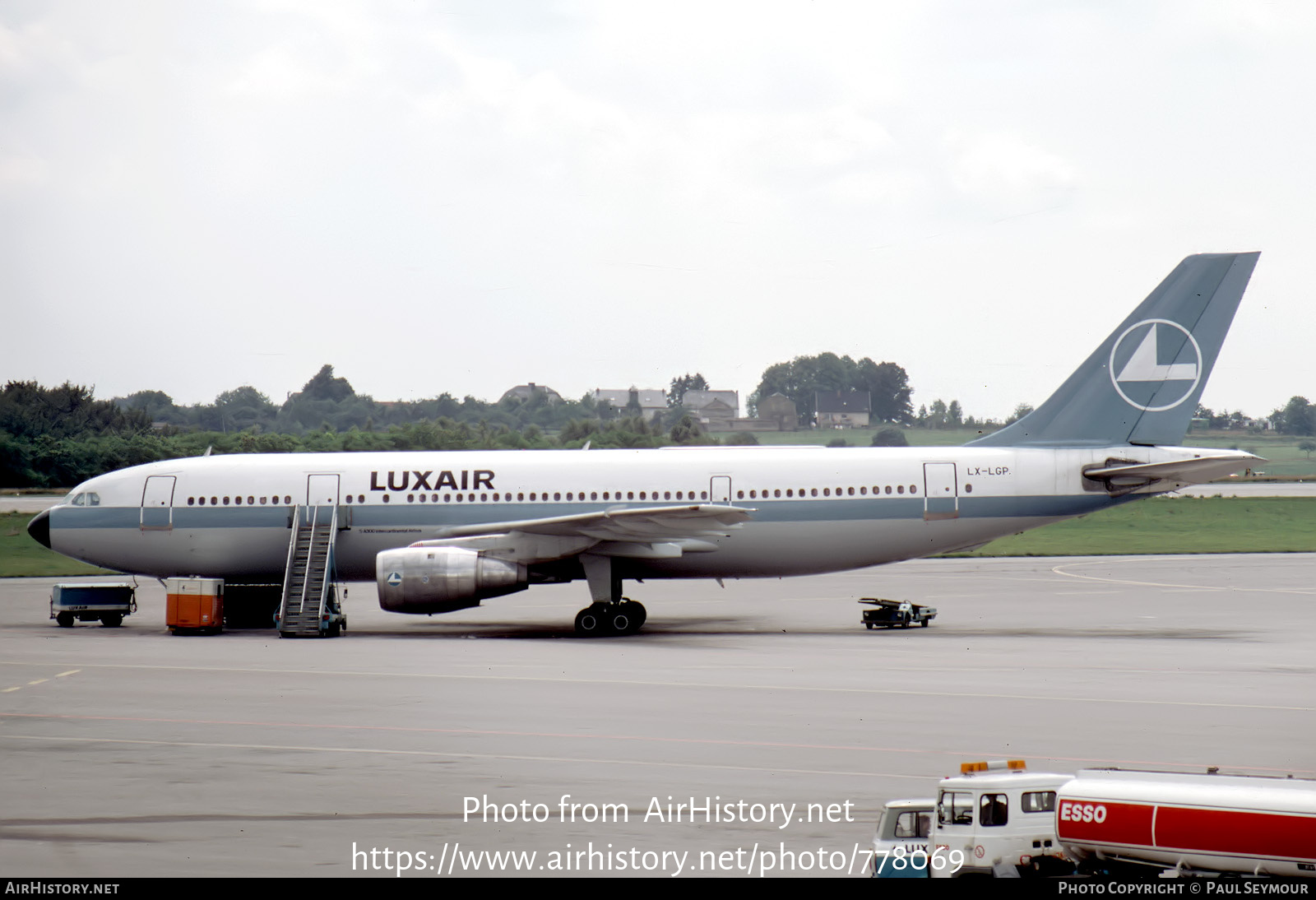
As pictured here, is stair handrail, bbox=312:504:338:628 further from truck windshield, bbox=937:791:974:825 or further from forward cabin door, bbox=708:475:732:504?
truck windshield, bbox=937:791:974:825

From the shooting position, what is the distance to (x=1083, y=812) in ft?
30.6

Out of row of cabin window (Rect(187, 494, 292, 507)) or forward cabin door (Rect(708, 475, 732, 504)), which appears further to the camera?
row of cabin window (Rect(187, 494, 292, 507))

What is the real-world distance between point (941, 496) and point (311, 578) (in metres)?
14.5

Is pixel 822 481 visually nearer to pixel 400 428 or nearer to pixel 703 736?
pixel 703 736

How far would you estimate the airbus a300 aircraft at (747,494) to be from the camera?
94.7ft

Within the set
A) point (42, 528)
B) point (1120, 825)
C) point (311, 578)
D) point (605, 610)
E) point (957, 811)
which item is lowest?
point (605, 610)

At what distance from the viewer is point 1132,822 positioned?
9.07 meters

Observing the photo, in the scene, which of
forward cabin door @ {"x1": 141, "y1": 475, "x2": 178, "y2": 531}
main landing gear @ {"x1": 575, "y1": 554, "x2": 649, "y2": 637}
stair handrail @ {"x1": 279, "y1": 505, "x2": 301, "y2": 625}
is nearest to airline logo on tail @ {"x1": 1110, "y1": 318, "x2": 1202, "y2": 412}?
main landing gear @ {"x1": 575, "y1": 554, "x2": 649, "y2": 637}

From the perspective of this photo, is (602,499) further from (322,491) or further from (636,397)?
(636,397)

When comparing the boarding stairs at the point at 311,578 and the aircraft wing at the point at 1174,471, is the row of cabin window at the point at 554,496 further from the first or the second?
the aircraft wing at the point at 1174,471

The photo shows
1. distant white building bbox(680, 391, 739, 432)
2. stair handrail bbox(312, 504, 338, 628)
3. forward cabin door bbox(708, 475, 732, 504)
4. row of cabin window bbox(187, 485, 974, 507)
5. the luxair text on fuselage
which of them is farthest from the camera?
distant white building bbox(680, 391, 739, 432)

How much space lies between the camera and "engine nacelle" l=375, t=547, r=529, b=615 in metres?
27.4

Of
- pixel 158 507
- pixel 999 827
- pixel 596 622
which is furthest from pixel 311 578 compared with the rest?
pixel 999 827

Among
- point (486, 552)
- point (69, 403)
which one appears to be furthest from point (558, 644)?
point (69, 403)
